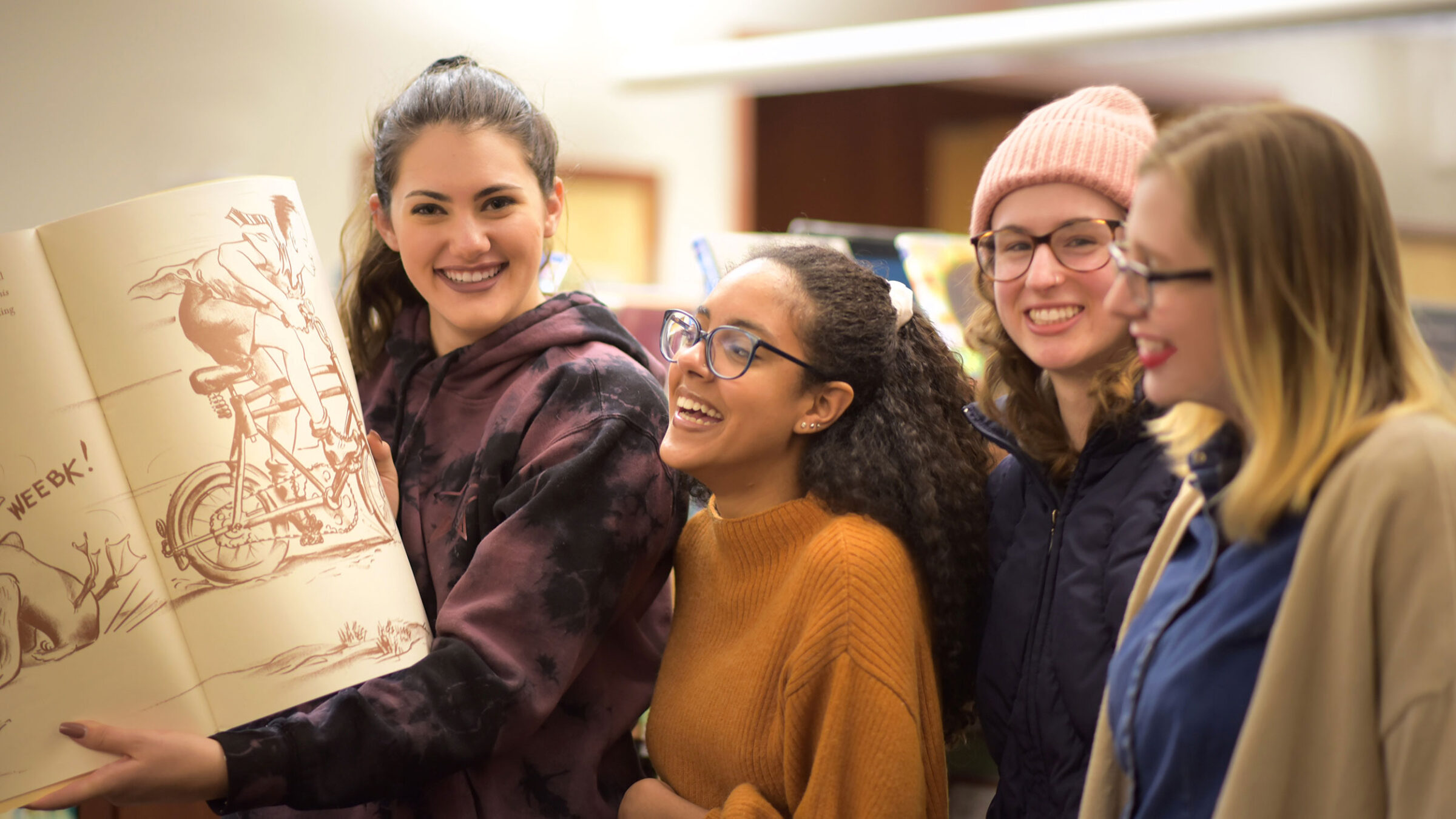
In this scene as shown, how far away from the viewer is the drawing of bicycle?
120cm

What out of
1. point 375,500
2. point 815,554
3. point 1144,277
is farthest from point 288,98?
point 1144,277

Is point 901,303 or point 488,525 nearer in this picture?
point 488,525

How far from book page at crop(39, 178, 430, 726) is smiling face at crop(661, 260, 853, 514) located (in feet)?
1.39

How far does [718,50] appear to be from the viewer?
3248 mm

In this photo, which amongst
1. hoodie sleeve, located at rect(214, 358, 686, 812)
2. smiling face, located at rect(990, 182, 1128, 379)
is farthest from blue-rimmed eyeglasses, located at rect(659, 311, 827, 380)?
smiling face, located at rect(990, 182, 1128, 379)

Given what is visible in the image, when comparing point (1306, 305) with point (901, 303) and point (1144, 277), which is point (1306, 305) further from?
point (901, 303)

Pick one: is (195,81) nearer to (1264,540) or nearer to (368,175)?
(368,175)

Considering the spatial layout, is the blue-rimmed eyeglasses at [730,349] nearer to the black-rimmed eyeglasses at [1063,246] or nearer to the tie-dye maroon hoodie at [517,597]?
the tie-dye maroon hoodie at [517,597]

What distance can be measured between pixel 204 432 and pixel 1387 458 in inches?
44.1

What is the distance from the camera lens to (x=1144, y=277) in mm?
964

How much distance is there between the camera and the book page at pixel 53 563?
1153 mm

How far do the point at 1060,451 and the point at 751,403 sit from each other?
0.39m

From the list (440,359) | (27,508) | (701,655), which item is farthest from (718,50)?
(27,508)

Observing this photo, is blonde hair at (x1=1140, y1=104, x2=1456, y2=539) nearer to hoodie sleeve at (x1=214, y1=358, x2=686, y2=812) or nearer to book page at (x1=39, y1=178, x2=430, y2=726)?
hoodie sleeve at (x1=214, y1=358, x2=686, y2=812)
